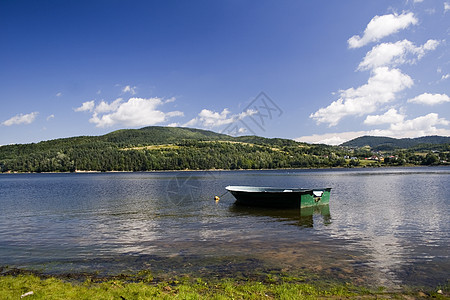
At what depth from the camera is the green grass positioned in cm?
990

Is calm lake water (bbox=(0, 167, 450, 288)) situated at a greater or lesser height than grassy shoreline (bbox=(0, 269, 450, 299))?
lesser

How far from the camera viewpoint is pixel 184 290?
34.5 ft

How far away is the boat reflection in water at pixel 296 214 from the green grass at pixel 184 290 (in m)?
13.4

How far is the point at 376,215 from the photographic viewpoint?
2870cm

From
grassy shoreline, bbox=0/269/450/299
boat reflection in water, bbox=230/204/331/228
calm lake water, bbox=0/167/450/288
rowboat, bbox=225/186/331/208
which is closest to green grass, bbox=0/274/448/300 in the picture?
grassy shoreline, bbox=0/269/450/299

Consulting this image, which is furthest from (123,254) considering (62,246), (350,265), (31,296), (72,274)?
(350,265)

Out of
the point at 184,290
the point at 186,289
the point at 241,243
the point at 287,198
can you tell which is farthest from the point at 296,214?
the point at 184,290

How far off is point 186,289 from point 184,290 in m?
0.11

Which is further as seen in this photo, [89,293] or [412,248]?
[412,248]

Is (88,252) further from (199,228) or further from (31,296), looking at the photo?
(199,228)

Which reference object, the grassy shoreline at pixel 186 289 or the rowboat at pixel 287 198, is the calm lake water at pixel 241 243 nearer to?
the grassy shoreline at pixel 186 289

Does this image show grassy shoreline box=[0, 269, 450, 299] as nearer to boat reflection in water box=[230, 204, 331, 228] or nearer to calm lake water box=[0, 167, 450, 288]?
calm lake water box=[0, 167, 450, 288]

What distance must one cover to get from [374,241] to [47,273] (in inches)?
687

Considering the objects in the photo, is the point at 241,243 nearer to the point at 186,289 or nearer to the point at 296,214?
→ the point at 186,289
